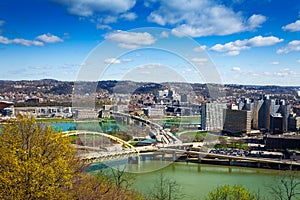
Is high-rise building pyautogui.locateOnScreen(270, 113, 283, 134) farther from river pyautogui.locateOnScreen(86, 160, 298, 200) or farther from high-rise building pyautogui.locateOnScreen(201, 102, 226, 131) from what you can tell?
high-rise building pyautogui.locateOnScreen(201, 102, 226, 131)

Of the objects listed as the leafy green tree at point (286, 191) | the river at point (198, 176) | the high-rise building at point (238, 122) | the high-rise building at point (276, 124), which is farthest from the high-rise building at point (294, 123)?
the leafy green tree at point (286, 191)

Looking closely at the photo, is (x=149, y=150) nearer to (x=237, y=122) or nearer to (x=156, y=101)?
(x=156, y=101)

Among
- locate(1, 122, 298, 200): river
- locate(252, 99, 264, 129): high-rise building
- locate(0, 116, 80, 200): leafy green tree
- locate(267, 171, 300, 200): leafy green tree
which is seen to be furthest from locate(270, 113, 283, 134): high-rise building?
locate(0, 116, 80, 200): leafy green tree

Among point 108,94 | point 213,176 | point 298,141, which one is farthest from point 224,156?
point 108,94

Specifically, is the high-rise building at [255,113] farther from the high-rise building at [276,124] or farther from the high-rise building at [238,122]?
the high-rise building at [238,122]

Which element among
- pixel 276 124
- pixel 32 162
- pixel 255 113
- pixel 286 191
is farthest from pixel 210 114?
pixel 255 113
